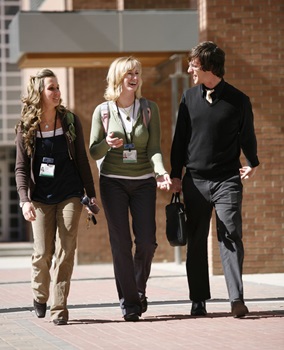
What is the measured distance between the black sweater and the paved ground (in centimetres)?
116

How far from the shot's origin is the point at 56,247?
8.75 metres

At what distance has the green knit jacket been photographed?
866 cm

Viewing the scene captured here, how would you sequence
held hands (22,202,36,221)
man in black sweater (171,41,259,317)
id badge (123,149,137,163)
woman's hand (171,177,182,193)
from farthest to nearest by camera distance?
1. woman's hand (171,177,182,193)
2. man in black sweater (171,41,259,317)
3. id badge (123,149,137,163)
4. held hands (22,202,36,221)

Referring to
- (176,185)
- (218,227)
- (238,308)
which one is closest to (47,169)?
(176,185)

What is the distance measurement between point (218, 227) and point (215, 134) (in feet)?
2.35

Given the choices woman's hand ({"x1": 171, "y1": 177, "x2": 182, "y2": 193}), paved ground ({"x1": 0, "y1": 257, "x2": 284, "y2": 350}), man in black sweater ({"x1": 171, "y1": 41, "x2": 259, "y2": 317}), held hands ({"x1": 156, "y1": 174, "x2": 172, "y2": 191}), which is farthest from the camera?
woman's hand ({"x1": 171, "y1": 177, "x2": 182, "y2": 193})

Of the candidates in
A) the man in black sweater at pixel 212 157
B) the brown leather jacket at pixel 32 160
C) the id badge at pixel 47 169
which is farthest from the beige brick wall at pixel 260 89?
the id badge at pixel 47 169

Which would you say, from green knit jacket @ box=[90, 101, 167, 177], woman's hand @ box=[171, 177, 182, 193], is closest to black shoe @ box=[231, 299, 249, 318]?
woman's hand @ box=[171, 177, 182, 193]

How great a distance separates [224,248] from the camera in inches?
347

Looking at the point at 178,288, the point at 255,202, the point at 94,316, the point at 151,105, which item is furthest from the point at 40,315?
the point at 255,202

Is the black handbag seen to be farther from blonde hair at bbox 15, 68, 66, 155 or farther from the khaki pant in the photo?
blonde hair at bbox 15, 68, 66, 155

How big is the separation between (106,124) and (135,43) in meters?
8.23

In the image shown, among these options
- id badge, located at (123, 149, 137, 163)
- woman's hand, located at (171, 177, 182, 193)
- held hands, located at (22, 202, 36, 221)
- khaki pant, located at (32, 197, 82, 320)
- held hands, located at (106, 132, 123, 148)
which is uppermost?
held hands, located at (106, 132, 123, 148)

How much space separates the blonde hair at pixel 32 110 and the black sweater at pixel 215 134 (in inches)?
38.0
